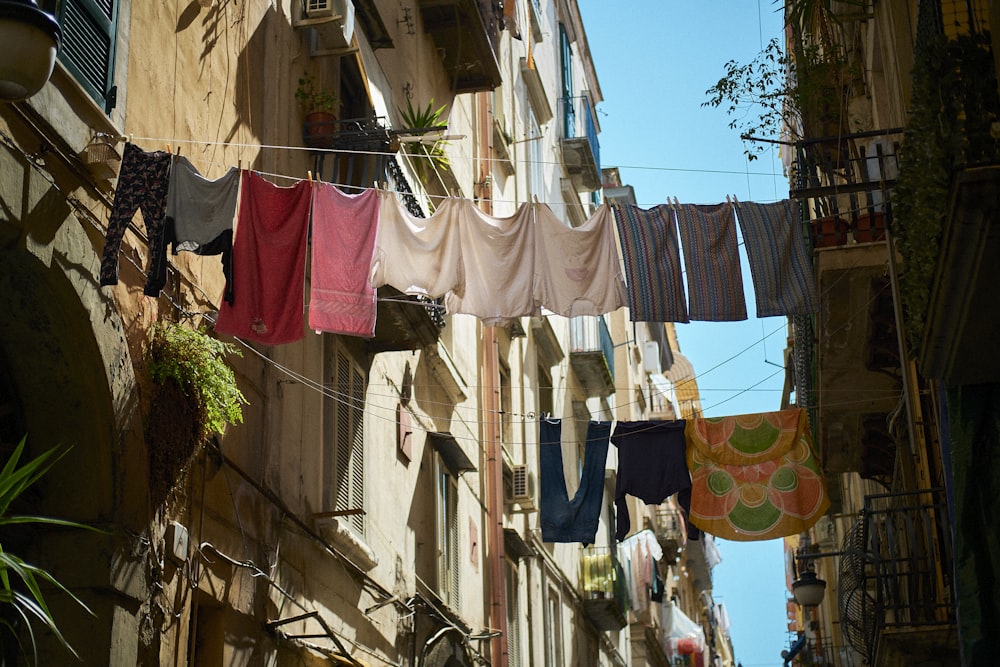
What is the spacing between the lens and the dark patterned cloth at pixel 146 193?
816 cm

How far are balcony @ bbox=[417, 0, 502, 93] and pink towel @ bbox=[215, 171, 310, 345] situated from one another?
8734mm

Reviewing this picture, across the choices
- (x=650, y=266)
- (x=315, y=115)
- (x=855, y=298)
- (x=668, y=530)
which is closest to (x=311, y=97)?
(x=315, y=115)

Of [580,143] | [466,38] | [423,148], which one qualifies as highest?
[580,143]

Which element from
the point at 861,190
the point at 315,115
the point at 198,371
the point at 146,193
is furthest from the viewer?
the point at 315,115

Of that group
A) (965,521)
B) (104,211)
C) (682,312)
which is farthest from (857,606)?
(104,211)

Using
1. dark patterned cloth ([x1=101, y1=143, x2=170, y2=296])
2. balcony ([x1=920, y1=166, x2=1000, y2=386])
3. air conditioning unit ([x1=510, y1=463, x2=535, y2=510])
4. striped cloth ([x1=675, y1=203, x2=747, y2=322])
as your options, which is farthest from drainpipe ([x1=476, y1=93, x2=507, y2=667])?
balcony ([x1=920, y1=166, x2=1000, y2=386])

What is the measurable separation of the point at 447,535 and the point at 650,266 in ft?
20.6

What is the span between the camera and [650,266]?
11086 millimetres

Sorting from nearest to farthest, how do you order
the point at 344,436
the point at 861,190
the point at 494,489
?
1. the point at 861,190
2. the point at 344,436
3. the point at 494,489

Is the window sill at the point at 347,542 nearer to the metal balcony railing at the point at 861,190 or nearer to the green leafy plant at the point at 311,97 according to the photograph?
the green leafy plant at the point at 311,97

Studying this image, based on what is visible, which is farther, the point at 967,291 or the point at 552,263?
the point at 552,263

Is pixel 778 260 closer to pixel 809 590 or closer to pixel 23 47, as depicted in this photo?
pixel 23 47


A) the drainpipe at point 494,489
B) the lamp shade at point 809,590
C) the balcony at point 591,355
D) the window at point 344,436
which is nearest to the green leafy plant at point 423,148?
the drainpipe at point 494,489

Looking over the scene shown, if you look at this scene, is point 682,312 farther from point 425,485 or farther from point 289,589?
point 425,485
